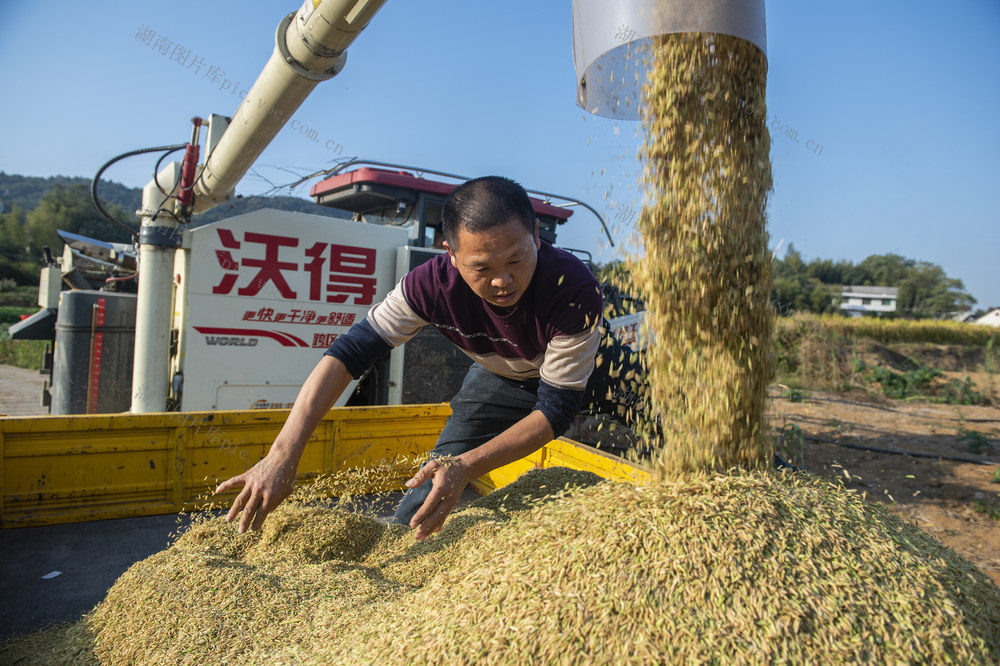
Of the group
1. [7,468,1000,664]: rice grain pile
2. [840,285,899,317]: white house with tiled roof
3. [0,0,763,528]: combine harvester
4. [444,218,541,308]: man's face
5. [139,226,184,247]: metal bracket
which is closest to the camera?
[7,468,1000,664]: rice grain pile

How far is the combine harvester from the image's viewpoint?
270 cm

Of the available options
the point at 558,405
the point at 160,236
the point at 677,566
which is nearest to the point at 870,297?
the point at 160,236

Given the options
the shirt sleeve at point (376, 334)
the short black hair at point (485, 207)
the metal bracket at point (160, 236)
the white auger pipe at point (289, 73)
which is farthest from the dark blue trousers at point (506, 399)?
the metal bracket at point (160, 236)

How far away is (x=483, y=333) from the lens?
2.64 meters

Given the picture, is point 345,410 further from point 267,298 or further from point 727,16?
point 727,16

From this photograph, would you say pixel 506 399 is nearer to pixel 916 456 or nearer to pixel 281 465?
pixel 281 465

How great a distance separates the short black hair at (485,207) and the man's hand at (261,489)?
3.09 ft

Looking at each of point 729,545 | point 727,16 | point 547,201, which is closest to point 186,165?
point 547,201

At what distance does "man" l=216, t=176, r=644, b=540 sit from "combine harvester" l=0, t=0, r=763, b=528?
1.63ft

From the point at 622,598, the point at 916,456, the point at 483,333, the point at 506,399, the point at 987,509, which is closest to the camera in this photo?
the point at 622,598

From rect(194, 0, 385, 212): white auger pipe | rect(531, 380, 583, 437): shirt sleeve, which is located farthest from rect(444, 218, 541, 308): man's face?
rect(194, 0, 385, 212): white auger pipe

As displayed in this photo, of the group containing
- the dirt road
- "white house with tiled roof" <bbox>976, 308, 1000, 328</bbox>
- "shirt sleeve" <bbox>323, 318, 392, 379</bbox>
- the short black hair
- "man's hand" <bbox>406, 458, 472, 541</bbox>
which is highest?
"white house with tiled roof" <bbox>976, 308, 1000, 328</bbox>

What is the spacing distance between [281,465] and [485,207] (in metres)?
1.07

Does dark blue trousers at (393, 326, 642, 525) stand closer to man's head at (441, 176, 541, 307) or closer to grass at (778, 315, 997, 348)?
man's head at (441, 176, 541, 307)
